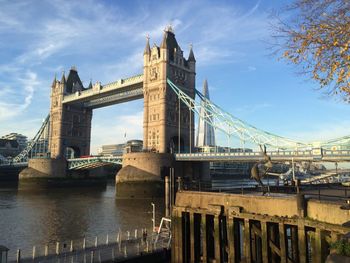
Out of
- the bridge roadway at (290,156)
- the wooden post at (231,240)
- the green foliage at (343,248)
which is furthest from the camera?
the bridge roadway at (290,156)

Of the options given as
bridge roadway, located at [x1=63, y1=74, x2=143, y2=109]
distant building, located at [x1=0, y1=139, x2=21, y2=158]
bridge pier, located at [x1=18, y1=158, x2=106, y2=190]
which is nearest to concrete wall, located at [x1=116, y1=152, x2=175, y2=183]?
bridge roadway, located at [x1=63, y1=74, x2=143, y2=109]

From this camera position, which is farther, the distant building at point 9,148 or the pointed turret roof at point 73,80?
the distant building at point 9,148

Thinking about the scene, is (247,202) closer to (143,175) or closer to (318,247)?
(318,247)

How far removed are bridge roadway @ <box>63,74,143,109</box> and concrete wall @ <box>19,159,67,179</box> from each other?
17.5 meters

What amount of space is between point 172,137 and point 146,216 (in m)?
32.8

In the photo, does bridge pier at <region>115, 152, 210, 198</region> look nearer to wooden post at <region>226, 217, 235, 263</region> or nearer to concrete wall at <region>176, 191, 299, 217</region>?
concrete wall at <region>176, 191, 299, 217</region>

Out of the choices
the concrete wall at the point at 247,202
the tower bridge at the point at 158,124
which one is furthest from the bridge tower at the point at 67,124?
the concrete wall at the point at 247,202

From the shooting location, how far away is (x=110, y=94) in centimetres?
8238

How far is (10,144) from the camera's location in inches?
5600

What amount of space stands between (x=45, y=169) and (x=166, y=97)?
3483 cm

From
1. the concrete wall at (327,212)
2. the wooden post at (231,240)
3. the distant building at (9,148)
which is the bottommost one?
the wooden post at (231,240)

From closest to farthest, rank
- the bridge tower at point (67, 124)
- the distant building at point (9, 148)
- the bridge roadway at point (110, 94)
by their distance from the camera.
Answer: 1. the bridge roadway at point (110, 94)
2. the bridge tower at point (67, 124)
3. the distant building at point (9, 148)

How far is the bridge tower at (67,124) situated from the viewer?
93.9 meters

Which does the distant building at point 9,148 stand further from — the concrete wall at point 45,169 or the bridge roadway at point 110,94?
the concrete wall at point 45,169
